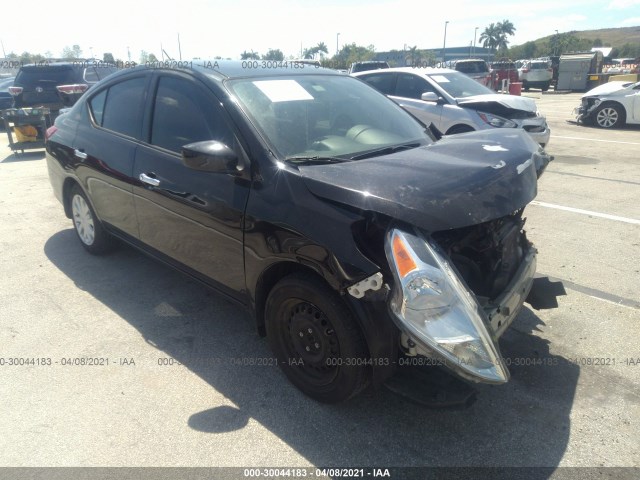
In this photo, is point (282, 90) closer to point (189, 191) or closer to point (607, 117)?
point (189, 191)

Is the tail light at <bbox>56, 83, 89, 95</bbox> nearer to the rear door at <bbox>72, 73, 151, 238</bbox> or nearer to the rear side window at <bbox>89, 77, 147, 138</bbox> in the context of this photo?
the rear door at <bbox>72, 73, 151, 238</bbox>

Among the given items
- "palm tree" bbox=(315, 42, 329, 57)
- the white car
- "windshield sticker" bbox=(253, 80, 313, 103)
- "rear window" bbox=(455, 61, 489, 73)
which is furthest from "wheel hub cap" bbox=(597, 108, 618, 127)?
"palm tree" bbox=(315, 42, 329, 57)

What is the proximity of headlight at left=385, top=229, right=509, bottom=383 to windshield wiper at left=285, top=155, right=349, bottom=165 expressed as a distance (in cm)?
87

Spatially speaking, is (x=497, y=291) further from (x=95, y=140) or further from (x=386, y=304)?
(x=95, y=140)

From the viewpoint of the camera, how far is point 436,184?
238 centimetres

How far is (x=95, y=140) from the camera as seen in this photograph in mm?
4098

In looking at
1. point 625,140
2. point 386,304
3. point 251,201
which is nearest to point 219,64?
point 251,201

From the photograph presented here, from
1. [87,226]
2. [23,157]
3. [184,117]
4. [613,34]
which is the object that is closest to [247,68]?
[184,117]

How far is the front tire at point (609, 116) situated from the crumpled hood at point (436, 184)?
1227 centimetres

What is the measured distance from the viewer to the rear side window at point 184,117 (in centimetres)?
299

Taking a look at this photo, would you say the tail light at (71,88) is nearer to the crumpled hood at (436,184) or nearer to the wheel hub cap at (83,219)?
the wheel hub cap at (83,219)

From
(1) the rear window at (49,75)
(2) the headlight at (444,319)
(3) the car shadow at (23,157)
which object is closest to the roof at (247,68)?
(2) the headlight at (444,319)

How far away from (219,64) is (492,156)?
1.99 metres

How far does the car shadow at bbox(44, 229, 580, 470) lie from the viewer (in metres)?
2.43
